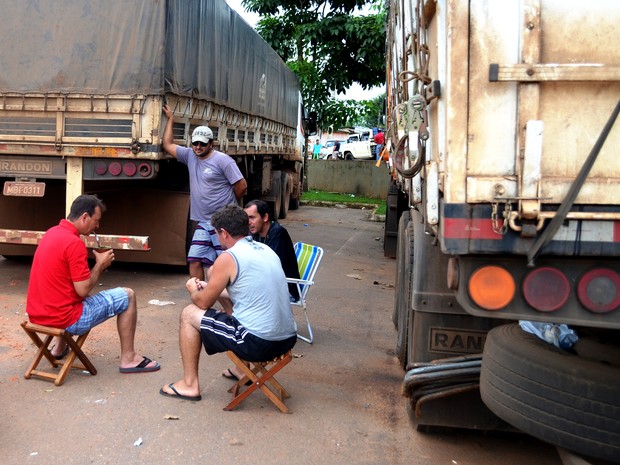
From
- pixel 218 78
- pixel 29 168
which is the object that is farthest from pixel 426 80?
pixel 218 78

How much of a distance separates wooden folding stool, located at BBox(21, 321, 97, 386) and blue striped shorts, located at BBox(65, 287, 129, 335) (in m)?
0.08

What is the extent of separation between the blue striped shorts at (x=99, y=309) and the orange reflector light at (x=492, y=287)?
2758 millimetres

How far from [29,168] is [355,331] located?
344cm

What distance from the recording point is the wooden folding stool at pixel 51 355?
428 cm

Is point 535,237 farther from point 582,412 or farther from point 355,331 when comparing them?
point 355,331

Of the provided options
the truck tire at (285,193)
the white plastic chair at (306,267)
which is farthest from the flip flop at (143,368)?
the truck tire at (285,193)

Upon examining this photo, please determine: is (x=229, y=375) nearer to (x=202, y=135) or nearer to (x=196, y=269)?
(x=196, y=269)

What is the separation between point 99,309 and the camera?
447cm

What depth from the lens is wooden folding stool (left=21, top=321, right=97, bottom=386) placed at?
428 cm

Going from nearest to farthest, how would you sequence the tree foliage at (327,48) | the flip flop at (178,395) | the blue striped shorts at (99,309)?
the flip flop at (178,395) < the blue striped shorts at (99,309) < the tree foliage at (327,48)

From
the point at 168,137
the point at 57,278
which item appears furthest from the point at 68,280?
the point at 168,137

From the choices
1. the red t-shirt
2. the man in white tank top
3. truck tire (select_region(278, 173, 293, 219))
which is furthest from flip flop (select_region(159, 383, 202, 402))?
truck tire (select_region(278, 173, 293, 219))

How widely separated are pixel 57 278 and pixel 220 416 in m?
1.33

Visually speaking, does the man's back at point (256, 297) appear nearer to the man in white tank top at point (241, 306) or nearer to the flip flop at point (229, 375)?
the man in white tank top at point (241, 306)
